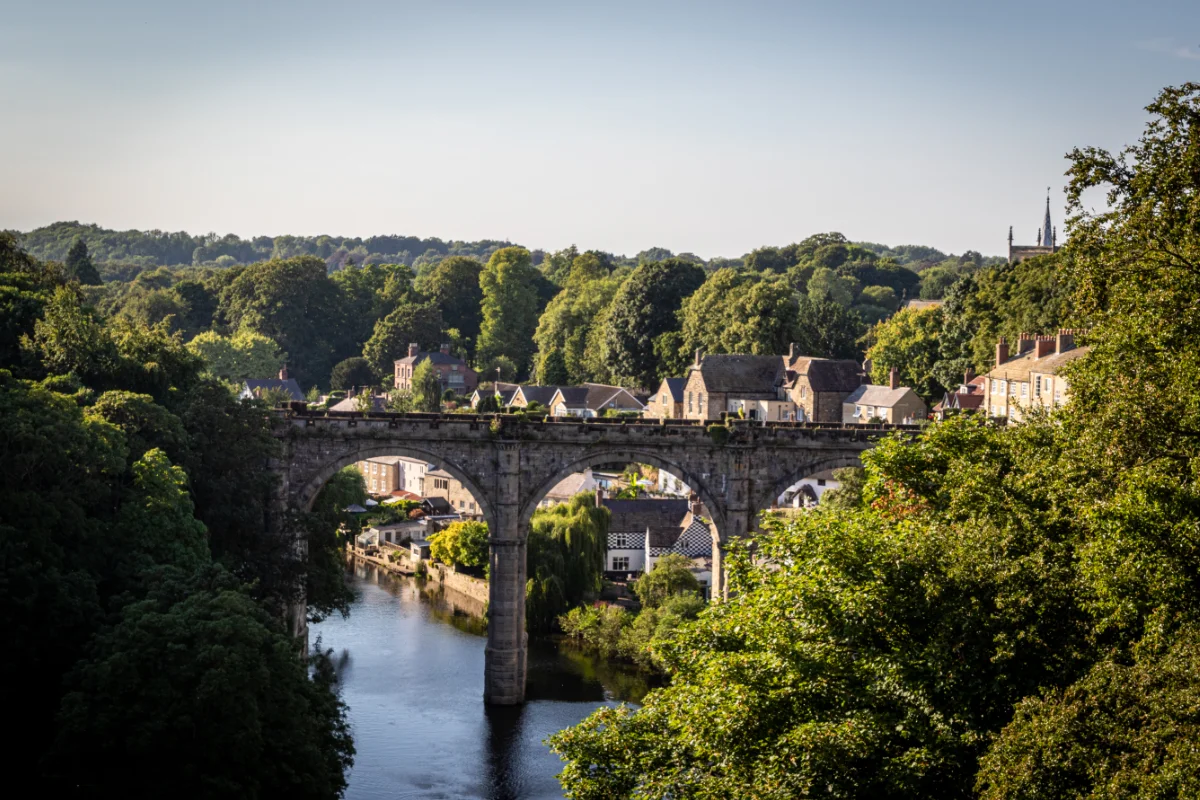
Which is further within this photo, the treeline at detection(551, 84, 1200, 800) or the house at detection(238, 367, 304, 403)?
the house at detection(238, 367, 304, 403)

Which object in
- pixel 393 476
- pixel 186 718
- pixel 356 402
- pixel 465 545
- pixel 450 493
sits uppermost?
pixel 356 402

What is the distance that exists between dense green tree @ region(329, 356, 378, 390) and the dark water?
178 ft

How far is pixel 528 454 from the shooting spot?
44.8 m

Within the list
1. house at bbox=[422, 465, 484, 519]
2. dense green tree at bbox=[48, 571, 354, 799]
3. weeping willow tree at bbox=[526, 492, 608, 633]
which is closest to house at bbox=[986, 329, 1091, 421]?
weeping willow tree at bbox=[526, 492, 608, 633]

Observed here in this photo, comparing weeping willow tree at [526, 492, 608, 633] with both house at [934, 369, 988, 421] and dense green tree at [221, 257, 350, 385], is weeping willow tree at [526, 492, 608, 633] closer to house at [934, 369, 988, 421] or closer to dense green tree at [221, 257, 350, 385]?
house at [934, 369, 988, 421]

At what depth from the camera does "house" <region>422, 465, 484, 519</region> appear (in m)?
77.6

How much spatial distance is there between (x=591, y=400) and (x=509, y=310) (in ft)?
101

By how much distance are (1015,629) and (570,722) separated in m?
24.1

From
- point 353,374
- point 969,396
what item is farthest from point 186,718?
point 353,374

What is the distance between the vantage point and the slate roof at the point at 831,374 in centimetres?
7544

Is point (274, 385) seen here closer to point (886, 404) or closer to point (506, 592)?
point (886, 404)

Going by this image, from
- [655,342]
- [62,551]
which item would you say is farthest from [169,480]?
[655,342]

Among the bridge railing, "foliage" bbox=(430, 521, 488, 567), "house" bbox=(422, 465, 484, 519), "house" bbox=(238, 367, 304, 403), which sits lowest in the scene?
"foliage" bbox=(430, 521, 488, 567)

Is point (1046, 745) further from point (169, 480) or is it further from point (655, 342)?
point (655, 342)
